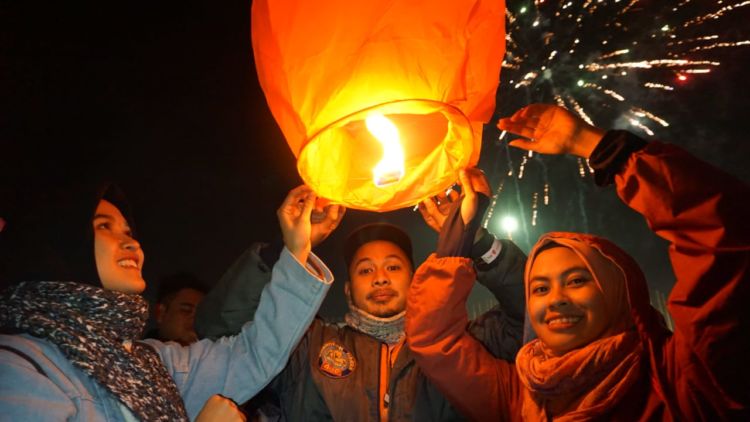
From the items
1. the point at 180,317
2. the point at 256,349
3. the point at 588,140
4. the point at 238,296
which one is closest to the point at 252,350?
the point at 256,349

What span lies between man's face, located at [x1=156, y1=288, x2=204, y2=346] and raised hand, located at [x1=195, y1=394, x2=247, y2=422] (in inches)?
129

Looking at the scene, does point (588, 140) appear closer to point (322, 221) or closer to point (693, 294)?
point (693, 294)

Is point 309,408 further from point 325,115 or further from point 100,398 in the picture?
point 325,115

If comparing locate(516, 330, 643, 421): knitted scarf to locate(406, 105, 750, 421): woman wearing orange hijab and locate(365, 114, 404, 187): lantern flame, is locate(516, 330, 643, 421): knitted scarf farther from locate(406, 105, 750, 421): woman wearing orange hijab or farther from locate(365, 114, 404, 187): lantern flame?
locate(365, 114, 404, 187): lantern flame

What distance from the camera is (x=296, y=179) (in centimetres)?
680

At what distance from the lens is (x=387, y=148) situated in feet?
5.95

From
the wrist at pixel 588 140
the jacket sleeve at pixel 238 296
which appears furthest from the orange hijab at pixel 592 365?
the jacket sleeve at pixel 238 296

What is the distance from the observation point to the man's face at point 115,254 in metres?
1.85

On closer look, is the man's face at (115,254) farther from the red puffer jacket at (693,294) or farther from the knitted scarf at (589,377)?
the red puffer jacket at (693,294)

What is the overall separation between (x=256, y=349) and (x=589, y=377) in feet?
4.97

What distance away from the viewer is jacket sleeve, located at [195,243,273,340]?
2.51 meters

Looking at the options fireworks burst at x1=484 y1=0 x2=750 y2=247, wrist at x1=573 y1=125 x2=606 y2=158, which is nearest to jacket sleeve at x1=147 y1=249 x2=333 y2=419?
wrist at x1=573 y1=125 x2=606 y2=158

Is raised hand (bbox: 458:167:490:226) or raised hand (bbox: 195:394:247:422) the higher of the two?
raised hand (bbox: 458:167:490:226)

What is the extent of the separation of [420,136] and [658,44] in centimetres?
429
